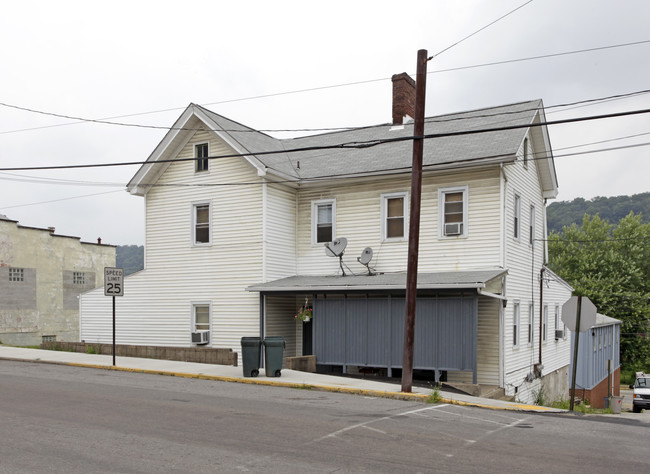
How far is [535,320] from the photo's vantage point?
2378cm

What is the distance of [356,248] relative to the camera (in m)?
22.2

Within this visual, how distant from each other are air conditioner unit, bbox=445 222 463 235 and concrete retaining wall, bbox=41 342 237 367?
7.79 meters

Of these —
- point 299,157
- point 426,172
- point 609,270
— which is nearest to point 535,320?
point 426,172

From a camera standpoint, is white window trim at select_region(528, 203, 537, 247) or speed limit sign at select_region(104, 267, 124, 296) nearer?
speed limit sign at select_region(104, 267, 124, 296)

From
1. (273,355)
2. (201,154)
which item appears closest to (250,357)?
(273,355)

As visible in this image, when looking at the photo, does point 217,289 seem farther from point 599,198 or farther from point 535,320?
point 599,198

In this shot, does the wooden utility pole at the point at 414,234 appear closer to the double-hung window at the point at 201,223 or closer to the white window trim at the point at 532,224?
the white window trim at the point at 532,224

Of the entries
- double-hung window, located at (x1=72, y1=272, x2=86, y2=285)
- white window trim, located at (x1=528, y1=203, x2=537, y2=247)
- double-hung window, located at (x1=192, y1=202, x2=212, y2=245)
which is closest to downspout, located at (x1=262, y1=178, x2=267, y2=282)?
double-hung window, located at (x1=192, y1=202, x2=212, y2=245)

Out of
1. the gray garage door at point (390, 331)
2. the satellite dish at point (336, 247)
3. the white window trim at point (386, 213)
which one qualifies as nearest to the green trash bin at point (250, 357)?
the gray garage door at point (390, 331)

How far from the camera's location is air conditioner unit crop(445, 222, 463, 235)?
20.5 meters

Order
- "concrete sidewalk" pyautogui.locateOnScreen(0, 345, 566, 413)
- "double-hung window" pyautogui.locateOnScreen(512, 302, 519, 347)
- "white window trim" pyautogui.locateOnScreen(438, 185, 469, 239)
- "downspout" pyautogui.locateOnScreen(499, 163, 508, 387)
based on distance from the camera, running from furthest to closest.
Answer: "double-hung window" pyautogui.locateOnScreen(512, 302, 519, 347) → "white window trim" pyautogui.locateOnScreen(438, 185, 469, 239) → "downspout" pyautogui.locateOnScreen(499, 163, 508, 387) → "concrete sidewalk" pyautogui.locateOnScreen(0, 345, 566, 413)

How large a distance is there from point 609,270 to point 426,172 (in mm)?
40577

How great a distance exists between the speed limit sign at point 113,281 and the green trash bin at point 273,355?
190 inches

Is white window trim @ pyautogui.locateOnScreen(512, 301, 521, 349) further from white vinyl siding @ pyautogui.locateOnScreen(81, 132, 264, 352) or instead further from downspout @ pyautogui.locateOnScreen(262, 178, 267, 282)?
white vinyl siding @ pyautogui.locateOnScreen(81, 132, 264, 352)
